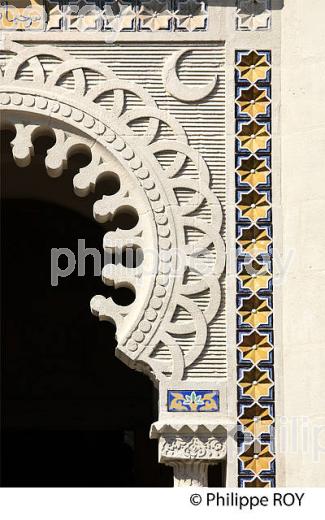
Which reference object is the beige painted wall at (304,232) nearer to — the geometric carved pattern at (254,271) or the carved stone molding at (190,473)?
the geometric carved pattern at (254,271)

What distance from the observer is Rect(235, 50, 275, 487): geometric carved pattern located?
445 inches

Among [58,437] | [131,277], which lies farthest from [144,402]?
[131,277]

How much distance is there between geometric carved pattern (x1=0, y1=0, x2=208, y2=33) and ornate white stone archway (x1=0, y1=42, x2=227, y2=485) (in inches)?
7.6

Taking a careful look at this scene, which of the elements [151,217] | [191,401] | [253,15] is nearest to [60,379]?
[151,217]

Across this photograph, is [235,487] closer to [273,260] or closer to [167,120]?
[273,260]

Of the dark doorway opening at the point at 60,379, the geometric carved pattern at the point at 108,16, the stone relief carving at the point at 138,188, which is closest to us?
the stone relief carving at the point at 138,188

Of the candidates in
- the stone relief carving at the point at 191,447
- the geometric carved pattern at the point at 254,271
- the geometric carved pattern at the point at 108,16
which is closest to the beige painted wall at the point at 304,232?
the geometric carved pattern at the point at 254,271

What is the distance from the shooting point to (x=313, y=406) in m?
11.3

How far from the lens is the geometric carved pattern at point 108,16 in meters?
12.0

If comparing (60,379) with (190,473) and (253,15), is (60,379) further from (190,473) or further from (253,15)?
(253,15)

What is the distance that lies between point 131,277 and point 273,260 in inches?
31.6

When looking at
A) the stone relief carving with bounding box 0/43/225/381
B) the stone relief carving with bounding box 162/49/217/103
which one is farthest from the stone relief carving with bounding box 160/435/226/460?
the stone relief carving with bounding box 162/49/217/103

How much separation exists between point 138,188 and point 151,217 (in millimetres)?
182

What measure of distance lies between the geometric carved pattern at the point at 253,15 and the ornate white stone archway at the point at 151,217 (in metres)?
0.60
